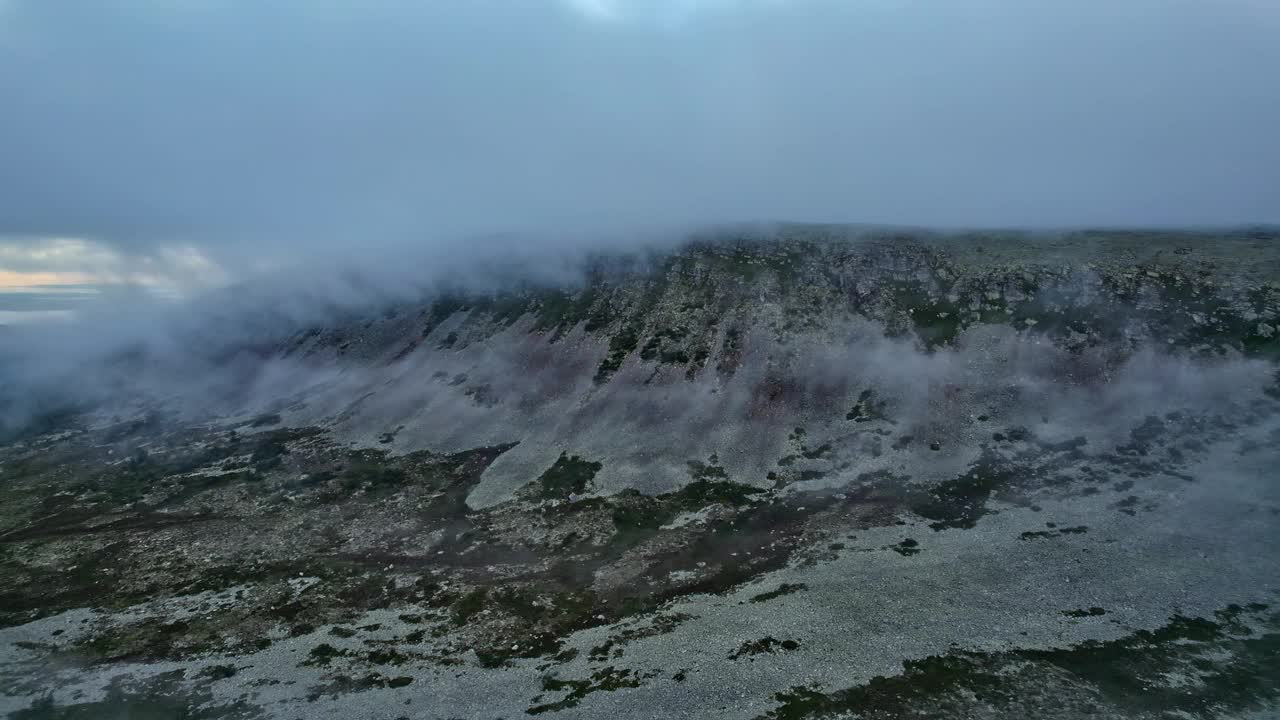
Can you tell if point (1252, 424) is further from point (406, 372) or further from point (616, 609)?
point (406, 372)

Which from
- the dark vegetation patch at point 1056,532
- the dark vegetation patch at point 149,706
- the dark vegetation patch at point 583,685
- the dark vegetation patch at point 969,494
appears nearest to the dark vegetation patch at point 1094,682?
the dark vegetation patch at point 583,685

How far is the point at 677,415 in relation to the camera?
8969cm

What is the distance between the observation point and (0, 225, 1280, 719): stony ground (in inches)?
1567

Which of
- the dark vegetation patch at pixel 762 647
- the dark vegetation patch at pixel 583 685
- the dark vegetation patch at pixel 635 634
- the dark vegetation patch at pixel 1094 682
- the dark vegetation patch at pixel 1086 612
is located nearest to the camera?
the dark vegetation patch at pixel 1094 682

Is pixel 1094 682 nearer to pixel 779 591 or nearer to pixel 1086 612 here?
pixel 1086 612

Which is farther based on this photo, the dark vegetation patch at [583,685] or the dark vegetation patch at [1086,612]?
the dark vegetation patch at [1086,612]

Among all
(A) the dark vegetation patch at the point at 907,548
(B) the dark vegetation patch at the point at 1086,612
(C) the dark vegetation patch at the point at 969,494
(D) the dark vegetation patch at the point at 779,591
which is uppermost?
(C) the dark vegetation patch at the point at 969,494

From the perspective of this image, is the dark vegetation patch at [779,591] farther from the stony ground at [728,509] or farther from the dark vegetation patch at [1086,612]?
the dark vegetation patch at [1086,612]

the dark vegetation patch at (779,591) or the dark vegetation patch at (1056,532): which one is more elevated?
the dark vegetation patch at (1056,532)

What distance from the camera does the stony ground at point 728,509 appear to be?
131 feet

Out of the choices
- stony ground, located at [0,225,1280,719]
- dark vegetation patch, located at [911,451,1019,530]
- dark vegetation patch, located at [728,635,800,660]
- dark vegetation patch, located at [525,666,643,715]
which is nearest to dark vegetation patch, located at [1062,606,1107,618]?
stony ground, located at [0,225,1280,719]

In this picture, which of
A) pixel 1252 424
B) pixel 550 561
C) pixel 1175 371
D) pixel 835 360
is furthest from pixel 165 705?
pixel 1175 371

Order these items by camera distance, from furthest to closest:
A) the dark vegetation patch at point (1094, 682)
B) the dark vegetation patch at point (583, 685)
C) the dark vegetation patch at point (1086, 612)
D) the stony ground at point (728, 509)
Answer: the dark vegetation patch at point (1086, 612), the stony ground at point (728, 509), the dark vegetation patch at point (583, 685), the dark vegetation patch at point (1094, 682)

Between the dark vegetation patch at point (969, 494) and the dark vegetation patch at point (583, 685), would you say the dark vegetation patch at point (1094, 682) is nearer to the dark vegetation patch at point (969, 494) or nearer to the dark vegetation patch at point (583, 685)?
the dark vegetation patch at point (583, 685)
